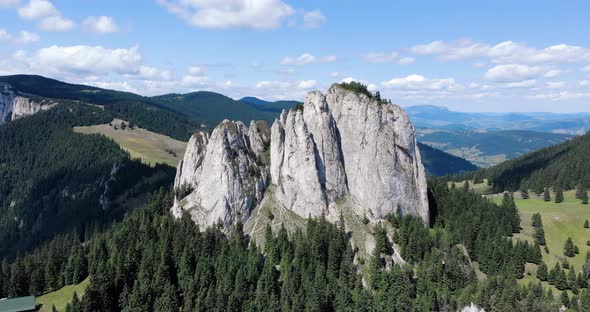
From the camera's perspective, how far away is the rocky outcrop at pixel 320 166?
134m

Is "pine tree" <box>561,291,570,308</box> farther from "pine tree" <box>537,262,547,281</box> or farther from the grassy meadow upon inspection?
the grassy meadow

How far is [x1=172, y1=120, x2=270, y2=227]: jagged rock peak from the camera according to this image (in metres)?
131

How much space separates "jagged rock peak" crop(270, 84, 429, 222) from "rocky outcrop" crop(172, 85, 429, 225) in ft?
0.98

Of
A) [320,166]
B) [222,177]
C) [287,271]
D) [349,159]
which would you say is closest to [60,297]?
[222,177]

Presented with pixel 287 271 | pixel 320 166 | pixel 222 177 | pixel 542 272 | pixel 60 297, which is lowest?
pixel 60 297

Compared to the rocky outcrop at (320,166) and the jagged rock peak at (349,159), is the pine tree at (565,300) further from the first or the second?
the rocky outcrop at (320,166)

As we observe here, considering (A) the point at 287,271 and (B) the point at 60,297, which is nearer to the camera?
(B) the point at 60,297

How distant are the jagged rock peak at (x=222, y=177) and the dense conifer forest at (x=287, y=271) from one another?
5.50 meters

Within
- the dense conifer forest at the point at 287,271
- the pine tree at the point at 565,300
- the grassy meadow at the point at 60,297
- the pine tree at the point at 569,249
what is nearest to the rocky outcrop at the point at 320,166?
the dense conifer forest at the point at 287,271

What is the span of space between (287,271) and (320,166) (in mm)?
38110

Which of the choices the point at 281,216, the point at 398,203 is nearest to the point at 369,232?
the point at 398,203

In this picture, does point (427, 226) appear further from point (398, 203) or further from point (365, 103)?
point (365, 103)

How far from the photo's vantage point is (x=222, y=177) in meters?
132

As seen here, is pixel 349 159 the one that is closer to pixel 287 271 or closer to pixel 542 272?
pixel 287 271
